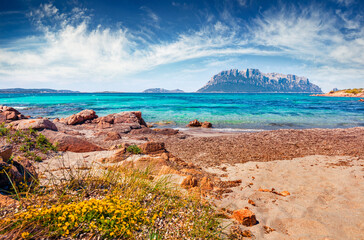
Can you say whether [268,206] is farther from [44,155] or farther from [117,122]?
[117,122]

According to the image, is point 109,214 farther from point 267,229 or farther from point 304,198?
point 304,198

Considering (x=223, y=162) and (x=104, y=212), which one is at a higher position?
(x=104, y=212)

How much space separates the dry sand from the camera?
387cm

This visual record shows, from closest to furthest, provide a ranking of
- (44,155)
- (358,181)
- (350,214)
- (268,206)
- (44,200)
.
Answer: (44,200) < (350,214) < (268,206) < (358,181) < (44,155)

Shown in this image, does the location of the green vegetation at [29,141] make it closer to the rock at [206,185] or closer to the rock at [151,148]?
the rock at [151,148]

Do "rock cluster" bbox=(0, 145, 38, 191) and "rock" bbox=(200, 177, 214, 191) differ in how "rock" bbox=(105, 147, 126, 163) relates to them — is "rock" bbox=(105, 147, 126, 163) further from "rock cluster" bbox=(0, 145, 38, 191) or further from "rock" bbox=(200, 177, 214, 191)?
"rock" bbox=(200, 177, 214, 191)

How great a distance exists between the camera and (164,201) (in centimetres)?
414

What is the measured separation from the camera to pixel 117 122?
19.3m

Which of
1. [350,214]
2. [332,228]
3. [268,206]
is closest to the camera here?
[332,228]

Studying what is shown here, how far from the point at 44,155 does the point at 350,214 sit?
1029 centimetres

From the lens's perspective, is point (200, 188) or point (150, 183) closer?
point (150, 183)

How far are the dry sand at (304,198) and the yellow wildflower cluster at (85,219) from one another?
2597 mm

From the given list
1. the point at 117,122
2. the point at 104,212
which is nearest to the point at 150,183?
the point at 104,212

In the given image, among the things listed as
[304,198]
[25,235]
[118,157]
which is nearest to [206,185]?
[304,198]
